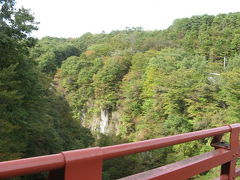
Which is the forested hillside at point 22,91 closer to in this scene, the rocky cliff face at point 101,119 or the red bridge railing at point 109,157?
the red bridge railing at point 109,157

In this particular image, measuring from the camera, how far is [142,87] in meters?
35.9

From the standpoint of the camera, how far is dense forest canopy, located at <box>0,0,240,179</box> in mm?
12727

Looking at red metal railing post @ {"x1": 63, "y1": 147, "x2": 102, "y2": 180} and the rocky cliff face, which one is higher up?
red metal railing post @ {"x1": 63, "y1": 147, "x2": 102, "y2": 180}

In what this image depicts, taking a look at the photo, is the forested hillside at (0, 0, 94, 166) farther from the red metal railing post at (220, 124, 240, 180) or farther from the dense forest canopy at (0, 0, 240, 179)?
the red metal railing post at (220, 124, 240, 180)

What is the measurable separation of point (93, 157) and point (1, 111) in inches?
392

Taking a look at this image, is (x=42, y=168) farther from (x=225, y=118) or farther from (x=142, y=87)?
(x=142, y=87)

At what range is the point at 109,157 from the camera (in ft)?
3.76

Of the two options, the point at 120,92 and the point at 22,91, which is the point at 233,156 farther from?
the point at 120,92

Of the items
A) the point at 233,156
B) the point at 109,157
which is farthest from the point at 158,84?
the point at 109,157

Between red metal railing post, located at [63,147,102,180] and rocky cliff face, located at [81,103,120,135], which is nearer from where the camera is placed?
red metal railing post, located at [63,147,102,180]

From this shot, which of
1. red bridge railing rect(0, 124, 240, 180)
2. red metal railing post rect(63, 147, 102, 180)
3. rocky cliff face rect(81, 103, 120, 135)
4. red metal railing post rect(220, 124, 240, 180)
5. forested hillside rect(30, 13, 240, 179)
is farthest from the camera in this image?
rocky cliff face rect(81, 103, 120, 135)

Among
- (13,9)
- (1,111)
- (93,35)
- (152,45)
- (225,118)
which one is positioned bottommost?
(225,118)

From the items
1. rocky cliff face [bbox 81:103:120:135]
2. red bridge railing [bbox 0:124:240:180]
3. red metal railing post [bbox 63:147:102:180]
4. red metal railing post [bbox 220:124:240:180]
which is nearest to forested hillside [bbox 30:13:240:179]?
rocky cliff face [bbox 81:103:120:135]

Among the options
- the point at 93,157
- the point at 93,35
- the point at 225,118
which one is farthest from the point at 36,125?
the point at 93,35
